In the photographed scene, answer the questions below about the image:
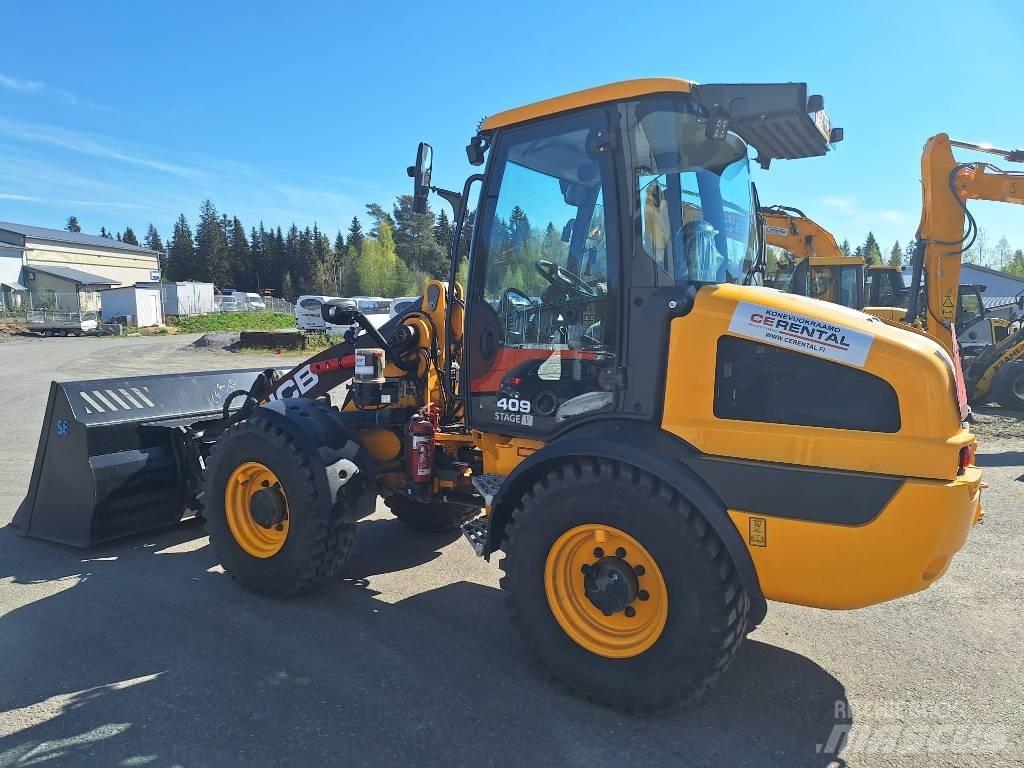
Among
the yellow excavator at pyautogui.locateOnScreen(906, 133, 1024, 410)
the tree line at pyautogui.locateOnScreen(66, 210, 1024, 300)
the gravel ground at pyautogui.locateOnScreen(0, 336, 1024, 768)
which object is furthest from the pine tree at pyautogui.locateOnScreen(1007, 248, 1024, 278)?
the gravel ground at pyautogui.locateOnScreen(0, 336, 1024, 768)

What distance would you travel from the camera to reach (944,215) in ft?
34.6

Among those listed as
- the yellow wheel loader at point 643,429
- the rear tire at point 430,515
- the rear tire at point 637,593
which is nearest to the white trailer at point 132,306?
the rear tire at point 430,515

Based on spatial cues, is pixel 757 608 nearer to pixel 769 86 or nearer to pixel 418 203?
pixel 769 86

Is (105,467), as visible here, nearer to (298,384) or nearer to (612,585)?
(298,384)


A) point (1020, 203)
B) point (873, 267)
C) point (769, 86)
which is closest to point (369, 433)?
point (769, 86)

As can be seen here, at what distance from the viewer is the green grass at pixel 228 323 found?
42.0m

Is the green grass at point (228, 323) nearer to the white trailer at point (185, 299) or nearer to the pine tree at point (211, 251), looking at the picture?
the white trailer at point (185, 299)

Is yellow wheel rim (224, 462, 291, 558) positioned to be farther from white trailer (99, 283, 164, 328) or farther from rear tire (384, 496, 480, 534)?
white trailer (99, 283, 164, 328)

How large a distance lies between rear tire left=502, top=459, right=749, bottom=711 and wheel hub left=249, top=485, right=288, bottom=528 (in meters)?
1.61

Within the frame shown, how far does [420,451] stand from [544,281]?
1382mm

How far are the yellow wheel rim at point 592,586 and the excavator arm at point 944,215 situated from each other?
9405mm

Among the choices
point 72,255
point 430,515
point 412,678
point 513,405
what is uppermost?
point 72,255

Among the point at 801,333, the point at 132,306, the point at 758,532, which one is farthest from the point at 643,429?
the point at 132,306

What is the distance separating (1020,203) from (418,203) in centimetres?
1055
